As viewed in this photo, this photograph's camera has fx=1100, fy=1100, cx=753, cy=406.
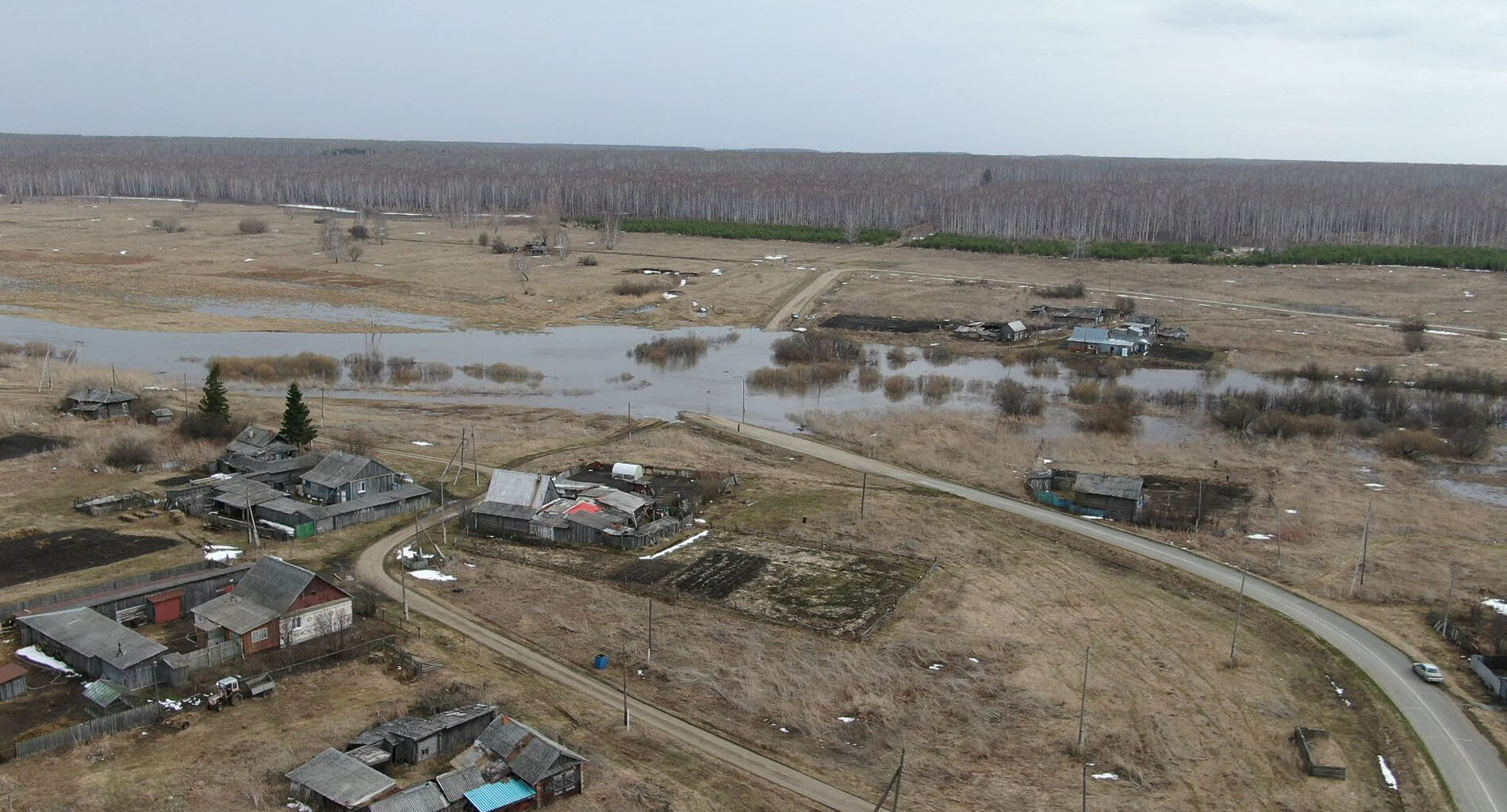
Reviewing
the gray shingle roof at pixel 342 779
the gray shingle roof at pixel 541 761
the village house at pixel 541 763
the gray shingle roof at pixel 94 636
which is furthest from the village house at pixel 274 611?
the gray shingle roof at pixel 541 761

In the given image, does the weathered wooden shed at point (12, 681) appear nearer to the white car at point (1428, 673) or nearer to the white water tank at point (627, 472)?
the white water tank at point (627, 472)

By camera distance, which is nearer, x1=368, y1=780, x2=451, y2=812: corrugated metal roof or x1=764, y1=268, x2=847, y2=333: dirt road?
x1=368, y1=780, x2=451, y2=812: corrugated metal roof

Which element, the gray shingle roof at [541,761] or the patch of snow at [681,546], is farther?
the patch of snow at [681,546]

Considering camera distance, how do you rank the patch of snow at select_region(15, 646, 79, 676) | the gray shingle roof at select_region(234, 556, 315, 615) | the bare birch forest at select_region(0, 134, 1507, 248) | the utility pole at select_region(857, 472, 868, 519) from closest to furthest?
the patch of snow at select_region(15, 646, 79, 676) < the gray shingle roof at select_region(234, 556, 315, 615) < the utility pole at select_region(857, 472, 868, 519) < the bare birch forest at select_region(0, 134, 1507, 248)

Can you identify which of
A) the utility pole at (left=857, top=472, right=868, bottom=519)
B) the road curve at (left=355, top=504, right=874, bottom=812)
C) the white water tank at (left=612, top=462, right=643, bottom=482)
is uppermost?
the white water tank at (left=612, top=462, right=643, bottom=482)

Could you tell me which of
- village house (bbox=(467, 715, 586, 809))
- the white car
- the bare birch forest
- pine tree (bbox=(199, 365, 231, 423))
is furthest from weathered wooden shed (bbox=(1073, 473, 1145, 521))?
the bare birch forest

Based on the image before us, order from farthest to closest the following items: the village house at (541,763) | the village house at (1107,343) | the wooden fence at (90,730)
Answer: the village house at (1107,343) < the wooden fence at (90,730) < the village house at (541,763)

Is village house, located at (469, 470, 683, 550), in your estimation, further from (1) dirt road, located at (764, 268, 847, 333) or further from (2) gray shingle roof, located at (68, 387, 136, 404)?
(1) dirt road, located at (764, 268, 847, 333)

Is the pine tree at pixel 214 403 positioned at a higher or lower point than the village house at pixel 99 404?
higher
